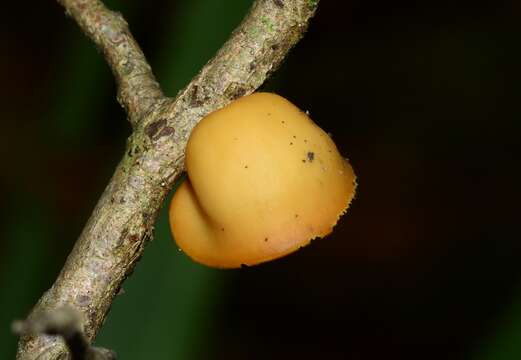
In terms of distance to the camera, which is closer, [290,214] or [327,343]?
[290,214]

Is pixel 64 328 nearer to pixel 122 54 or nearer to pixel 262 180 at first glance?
pixel 262 180

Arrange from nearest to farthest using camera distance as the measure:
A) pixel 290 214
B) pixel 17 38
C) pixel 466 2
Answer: pixel 290 214 → pixel 466 2 → pixel 17 38

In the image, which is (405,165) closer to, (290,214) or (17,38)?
(17,38)

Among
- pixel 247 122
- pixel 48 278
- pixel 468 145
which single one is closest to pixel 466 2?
pixel 468 145

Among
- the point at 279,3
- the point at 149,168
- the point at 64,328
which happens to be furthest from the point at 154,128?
the point at 64,328

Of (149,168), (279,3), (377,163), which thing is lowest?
(377,163)

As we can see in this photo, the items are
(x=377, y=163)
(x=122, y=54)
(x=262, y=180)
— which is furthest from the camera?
(x=377, y=163)

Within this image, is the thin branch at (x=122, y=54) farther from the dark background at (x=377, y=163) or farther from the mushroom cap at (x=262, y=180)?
Result: the dark background at (x=377, y=163)
